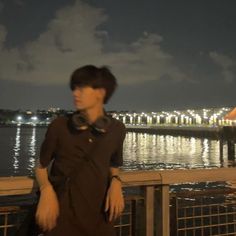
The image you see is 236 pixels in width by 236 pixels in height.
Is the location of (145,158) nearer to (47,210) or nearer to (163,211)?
(163,211)

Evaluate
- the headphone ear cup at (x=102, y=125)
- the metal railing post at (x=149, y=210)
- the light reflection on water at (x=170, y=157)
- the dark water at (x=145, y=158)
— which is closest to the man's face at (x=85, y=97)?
the headphone ear cup at (x=102, y=125)

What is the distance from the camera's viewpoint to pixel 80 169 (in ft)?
7.18

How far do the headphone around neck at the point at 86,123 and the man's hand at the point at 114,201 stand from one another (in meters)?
0.36

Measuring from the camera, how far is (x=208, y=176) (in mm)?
3441

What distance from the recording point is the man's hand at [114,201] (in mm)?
2301

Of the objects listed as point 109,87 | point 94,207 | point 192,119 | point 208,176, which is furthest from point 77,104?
point 192,119

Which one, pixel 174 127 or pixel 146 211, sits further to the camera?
pixel 174 127

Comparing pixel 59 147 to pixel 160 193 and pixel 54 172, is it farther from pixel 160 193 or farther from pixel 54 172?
pixel 160 193

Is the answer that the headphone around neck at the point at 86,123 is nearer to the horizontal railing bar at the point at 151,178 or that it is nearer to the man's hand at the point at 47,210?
the man's hand at the point at 47,210

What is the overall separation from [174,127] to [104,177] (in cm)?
13390

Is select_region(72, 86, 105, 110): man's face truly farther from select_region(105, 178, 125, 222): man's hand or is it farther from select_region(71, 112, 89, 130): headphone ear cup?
select_region(105, 178, 125, 222): man's hand

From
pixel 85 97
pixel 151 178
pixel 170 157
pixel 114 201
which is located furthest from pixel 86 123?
pixel 170 157

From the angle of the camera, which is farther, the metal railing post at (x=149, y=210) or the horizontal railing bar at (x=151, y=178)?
the metal railing post at (x=149, y=210)

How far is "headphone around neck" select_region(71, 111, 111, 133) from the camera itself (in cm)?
220
